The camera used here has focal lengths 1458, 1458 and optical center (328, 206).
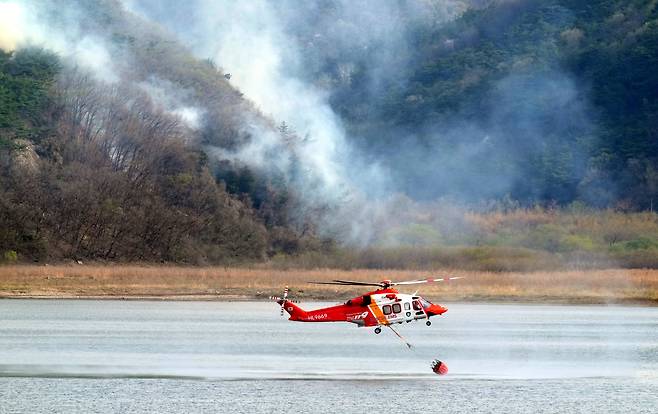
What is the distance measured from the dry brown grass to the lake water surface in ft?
25.0

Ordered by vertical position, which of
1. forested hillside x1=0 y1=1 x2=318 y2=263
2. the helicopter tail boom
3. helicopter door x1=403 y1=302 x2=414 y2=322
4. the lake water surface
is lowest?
the lake water surface

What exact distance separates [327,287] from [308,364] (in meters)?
36.9

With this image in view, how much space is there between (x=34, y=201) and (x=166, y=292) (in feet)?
65.5

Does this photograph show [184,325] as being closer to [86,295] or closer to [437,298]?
[86,295]

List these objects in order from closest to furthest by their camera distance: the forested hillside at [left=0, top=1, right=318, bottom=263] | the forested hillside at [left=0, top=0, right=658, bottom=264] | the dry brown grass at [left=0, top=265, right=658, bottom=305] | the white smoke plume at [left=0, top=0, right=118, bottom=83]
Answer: the dry brown grass at [left=0, top=265, right=658, bottom=305], the forested hillside at [left=0, top=1, right=318, bottom=263], the forested hillside at [left=0, top=0, right=658, bottom=264], the white smoke plume at [left=0, top=0, right=118, bottom=83]

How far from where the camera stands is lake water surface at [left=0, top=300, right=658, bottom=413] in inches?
1902

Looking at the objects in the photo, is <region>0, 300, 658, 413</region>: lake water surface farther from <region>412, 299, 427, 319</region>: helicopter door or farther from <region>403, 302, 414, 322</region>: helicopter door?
<region>412, 299, 427, 319</region>: helicopter door

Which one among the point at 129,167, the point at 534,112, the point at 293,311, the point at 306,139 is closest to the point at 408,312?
the point at 293,311

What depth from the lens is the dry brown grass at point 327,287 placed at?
296ft

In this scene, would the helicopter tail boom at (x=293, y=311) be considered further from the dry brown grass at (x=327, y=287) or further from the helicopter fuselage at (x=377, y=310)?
the dry brown grass at (x=327, y=287)

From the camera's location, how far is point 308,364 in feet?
187

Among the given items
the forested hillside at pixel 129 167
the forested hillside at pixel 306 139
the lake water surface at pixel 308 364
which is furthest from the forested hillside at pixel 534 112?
the lake water surface at pixel 308 364

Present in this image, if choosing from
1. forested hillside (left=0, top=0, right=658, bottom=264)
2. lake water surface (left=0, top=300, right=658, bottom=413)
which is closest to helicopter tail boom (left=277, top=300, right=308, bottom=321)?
lake water surface (left=0, top=300, right=658, bottom=413)

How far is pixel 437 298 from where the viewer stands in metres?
91.4
